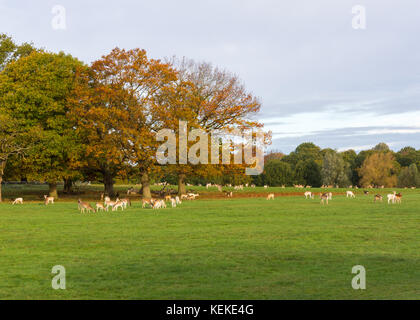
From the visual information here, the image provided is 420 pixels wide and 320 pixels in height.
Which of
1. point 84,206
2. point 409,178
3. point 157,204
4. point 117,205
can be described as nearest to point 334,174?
point 409,178

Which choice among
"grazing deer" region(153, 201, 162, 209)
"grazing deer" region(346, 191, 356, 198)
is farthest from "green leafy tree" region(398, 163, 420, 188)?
"grazing deer" region(153, 201, 162, 209)

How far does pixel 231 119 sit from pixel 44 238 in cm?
4654

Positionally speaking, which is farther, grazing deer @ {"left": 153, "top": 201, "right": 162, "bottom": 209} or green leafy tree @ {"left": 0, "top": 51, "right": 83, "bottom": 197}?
green leafy tree @ {"left": 0, "top": 51, "right": 83, "bottom": 197}

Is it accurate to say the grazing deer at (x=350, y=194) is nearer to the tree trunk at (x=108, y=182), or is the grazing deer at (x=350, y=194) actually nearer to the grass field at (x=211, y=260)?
the tree trunk at (x=108, y=182)

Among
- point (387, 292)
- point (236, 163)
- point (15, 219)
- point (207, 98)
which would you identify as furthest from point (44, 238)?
point (207, 98)

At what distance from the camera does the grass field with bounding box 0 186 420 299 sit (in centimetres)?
1169

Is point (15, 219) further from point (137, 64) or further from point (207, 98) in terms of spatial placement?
point (207, 98)

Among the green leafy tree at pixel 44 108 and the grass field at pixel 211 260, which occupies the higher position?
the green leafy tree at pixel 44 108

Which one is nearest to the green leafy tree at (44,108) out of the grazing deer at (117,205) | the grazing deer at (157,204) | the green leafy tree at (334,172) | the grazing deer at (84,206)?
the grazing deer at (117,205)

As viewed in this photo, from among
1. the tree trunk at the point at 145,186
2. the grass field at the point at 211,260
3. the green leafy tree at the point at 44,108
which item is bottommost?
the grass field at the point at 211,260

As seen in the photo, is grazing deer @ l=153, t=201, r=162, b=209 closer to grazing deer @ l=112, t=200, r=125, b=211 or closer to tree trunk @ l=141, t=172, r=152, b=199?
grazing deer @ l=112, t=200, r=125, b=211

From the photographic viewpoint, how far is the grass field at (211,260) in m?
11.7

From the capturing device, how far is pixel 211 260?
1531 cm

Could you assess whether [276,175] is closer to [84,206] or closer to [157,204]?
[157,204]
